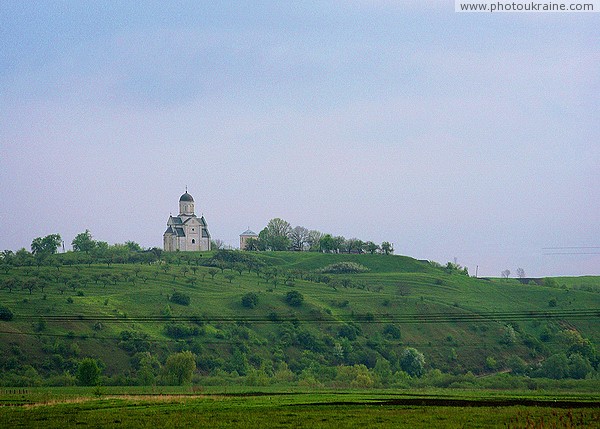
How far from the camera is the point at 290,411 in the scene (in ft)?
220

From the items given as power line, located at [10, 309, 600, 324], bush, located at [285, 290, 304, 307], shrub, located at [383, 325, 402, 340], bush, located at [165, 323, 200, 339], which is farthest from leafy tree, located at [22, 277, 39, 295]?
shrub, located at [383, 325, 402, 340]

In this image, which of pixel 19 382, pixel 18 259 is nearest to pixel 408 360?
pixel 19 382

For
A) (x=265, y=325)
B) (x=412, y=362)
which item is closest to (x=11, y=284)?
(x=265, y=325)

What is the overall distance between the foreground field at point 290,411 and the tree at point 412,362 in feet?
151

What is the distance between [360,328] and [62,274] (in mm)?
64122

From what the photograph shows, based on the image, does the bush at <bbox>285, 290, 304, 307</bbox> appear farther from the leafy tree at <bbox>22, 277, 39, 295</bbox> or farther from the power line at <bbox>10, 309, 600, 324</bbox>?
the leafy tree at <bbox>22, 277, 39, 295</bbox>

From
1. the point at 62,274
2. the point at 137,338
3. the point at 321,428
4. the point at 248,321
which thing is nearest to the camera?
the point at 321,428

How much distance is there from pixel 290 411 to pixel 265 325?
82208mm

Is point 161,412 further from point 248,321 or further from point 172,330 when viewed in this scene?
point 248,321

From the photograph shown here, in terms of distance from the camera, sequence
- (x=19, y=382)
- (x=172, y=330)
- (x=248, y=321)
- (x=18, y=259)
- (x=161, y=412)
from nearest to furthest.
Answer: (x=161, y=412) < (x=19, y=382) < (x=172, y=330) < (x=248, y=321) < (x=18, y=259)

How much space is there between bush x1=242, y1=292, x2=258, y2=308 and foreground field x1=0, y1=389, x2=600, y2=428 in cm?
7427

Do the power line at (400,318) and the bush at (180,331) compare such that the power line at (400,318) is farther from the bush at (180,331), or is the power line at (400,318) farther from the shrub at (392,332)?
the shrub at (392,332)

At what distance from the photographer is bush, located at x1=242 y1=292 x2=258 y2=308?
158125 mm

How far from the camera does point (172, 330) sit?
13575 cm
